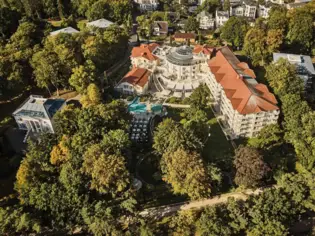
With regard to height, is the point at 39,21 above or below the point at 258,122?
above

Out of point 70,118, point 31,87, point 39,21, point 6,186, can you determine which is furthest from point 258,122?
point 39,21

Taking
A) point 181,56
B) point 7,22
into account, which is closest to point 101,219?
point 181,56

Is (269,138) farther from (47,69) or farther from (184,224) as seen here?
(47,69)

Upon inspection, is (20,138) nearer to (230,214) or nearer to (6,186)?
(6,186)

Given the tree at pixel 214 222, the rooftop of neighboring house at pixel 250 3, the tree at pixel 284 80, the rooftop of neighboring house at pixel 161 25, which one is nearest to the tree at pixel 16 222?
the tree at pixel 214 222

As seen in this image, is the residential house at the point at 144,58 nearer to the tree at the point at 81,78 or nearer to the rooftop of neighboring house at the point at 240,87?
the tree at the point at 81,78

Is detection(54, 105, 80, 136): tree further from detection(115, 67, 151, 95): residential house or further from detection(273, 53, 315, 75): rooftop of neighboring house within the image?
detection(273, 53, 315, 75): rooftop of neighboring house

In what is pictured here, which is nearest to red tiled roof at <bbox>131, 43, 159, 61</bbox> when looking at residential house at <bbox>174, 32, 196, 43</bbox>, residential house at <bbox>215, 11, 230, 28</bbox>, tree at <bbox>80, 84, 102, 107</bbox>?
residential house at <bbox>174, 32, 196, 43</bbox>
